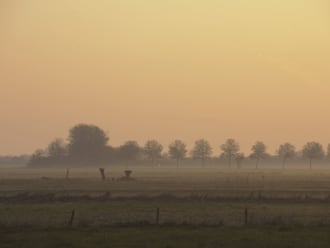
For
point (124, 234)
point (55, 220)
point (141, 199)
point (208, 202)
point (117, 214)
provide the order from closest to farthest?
point (124, 234) → point (55, 220) → point (117, 214) → point (208, 202) → point (141, 199)

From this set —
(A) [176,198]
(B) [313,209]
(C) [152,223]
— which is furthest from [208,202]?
(C) [152,223]

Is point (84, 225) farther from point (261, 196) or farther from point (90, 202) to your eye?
point (261, 196)

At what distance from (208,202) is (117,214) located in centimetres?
1058

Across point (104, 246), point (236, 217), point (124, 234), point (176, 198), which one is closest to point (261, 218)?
point (236, 217)

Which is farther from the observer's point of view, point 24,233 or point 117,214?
point 117,214

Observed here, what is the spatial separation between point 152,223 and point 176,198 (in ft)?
57.8

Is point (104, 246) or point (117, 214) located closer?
point (104, 246)

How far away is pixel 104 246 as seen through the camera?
76.8ft

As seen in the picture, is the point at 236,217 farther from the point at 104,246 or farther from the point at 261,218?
the point at 104,246

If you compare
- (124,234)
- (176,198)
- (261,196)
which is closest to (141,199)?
(176,198)

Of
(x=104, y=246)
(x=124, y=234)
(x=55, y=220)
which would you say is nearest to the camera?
(x=104, y=246)

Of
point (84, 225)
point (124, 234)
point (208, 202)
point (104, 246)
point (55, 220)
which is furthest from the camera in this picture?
point (208, 202)

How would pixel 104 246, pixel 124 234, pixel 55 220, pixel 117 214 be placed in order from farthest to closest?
1. pixel 117 214
2. pixel 55 220
3. pixel 124 234
4. pixel 104 246

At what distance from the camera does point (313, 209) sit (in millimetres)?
38625
